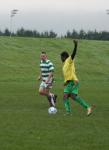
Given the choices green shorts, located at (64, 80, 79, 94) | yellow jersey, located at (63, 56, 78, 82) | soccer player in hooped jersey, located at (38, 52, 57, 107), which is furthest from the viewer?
soccer player in hooped jersey, located at (38, 52, 57, 107)

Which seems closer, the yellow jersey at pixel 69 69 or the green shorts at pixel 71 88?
the yellow jersey at pixel 69 69

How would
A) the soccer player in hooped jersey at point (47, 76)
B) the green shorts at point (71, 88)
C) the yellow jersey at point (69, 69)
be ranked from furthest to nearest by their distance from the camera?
the soccer player in hooped jersey at point (47, 76), the green shorts at point (71, 88), the yellow jersey at point (69, 69)

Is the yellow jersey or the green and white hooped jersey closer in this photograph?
the yellow jersey

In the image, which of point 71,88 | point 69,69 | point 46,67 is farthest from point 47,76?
point 69,69

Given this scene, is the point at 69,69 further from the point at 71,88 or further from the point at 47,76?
the point at 47,76

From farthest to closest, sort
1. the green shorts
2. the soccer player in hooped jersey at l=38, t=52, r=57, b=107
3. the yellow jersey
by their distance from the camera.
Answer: the soccer player in hooped jersey at l=38, t=52, r=57, b=107, the green shorts, the yellow jersey

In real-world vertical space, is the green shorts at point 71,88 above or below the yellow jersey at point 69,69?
below

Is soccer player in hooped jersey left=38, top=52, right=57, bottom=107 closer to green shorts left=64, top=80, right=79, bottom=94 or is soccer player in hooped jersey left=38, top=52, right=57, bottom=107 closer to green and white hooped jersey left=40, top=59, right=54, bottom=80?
green and white hooped jersey left=40, top=59, right=54, bottom=80


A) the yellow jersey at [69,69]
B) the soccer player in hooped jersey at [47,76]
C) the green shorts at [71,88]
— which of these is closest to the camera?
the yellow jersey at [69,69]

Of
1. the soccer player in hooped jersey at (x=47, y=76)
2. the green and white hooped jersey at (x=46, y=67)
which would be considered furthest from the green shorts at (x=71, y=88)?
the green and white hooped jersey at (x=46, y=67)

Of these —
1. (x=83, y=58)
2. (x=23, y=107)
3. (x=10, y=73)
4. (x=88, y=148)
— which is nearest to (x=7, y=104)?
(x=23, y=107)

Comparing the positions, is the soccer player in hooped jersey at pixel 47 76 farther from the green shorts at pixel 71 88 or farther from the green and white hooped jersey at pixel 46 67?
the green shorts at pixel 71 88

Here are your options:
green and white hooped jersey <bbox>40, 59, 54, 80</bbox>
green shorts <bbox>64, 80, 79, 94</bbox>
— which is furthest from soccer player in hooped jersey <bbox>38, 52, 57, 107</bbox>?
green shorts <bbox>64, 80, 79, 94</bbox>

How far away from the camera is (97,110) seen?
20188 mm
